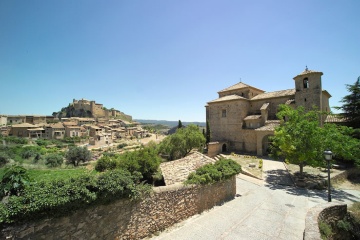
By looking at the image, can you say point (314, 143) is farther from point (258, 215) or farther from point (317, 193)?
point (258, 215)

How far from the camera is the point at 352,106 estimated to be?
Answer: 19.6 metres

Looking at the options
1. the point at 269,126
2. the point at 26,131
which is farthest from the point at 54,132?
the point at 269,126

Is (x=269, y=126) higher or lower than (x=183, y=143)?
higher

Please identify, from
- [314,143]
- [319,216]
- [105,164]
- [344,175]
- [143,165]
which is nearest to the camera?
[319,216]

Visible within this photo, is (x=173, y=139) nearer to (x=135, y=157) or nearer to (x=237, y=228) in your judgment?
(x=135, y=157)

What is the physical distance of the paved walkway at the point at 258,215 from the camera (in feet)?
24.9

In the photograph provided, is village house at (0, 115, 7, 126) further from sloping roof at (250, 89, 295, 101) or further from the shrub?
sloping roof at (250, 89, 295, 101)

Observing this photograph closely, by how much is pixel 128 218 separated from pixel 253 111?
86.9ft

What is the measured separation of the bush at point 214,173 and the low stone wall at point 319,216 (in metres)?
4.29

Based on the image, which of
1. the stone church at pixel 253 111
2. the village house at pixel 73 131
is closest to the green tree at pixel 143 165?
the stone church at pixel 253 111

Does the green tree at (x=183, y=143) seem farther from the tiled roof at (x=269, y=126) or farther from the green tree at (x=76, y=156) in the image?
the green tree at (x=76, y=156)

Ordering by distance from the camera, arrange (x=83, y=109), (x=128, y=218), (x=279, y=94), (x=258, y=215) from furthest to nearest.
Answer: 1. (x=83, y=109)
2. (x=279, y=94)
3. (x=258, y=215)
4. (x=128, y=218)

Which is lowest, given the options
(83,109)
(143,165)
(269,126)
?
(143,165)

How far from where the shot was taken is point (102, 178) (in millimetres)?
6246
